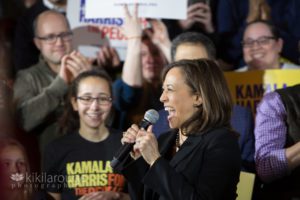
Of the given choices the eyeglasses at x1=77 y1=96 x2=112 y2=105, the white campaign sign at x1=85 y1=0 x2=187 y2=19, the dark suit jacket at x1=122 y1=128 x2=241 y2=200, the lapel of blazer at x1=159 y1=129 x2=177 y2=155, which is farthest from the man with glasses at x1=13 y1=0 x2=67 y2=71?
the dark suit jacket at x1=122 y1=128 x2=241 y2=200

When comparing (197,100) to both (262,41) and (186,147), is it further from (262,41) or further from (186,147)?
(262,41)

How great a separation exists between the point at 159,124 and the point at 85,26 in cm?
103

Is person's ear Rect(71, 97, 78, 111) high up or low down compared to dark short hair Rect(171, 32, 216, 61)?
down

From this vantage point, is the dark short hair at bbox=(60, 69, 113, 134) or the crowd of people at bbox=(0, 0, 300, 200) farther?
the dark short hair at bbox=(60, 69, 113, 134)

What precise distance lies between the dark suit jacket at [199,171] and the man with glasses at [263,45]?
1483 millimetres

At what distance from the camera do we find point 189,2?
3.91 meters

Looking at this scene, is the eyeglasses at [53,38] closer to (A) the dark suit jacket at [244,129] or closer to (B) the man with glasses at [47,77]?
(B) the man with glasses at [47,77]

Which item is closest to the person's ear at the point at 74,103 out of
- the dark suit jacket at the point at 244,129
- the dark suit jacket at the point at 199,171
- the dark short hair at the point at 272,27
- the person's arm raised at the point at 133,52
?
the person's arm raised at the point at 133,52

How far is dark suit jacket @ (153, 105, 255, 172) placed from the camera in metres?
3.05

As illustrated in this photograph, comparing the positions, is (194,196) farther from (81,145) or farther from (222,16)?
(222,16)

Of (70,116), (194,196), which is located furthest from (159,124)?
(194,196)

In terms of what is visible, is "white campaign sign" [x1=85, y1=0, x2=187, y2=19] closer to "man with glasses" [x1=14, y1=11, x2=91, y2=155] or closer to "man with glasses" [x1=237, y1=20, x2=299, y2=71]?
"man with glasses" [x1=14, y1=11, x2=91, y2=155]

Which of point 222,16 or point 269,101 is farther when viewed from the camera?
point 222,16

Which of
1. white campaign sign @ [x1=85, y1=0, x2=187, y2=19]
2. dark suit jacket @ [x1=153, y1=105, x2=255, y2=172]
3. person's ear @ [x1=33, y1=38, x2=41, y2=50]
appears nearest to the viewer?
dark suit jacket @ [x1=153, y1=105, x2=255, y2=172]
